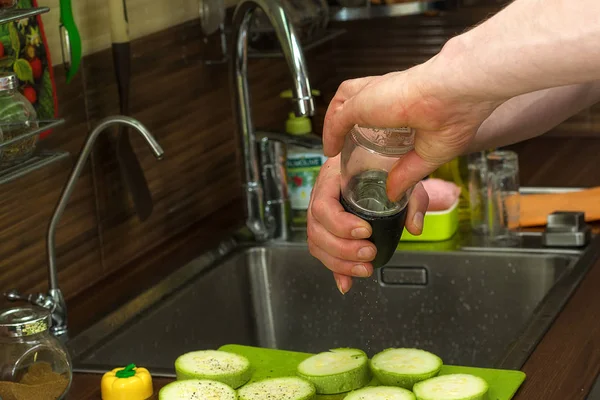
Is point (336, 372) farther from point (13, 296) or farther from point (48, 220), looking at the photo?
point (48, 220)

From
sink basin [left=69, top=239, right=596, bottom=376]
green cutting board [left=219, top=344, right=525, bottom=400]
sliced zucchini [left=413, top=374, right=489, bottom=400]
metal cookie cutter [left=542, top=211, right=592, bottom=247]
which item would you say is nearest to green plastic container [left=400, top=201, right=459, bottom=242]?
sink basin [left=69, top=239, right=596, bottom=376]

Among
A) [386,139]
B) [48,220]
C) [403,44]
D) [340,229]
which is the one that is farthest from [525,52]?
[403,44]

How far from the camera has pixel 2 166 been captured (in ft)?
4.32

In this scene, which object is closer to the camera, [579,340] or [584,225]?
[579,340]

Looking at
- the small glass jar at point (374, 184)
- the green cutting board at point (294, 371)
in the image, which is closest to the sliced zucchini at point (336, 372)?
the green cutting board at point (294, 371)

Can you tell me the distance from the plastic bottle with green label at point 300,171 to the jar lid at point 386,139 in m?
0.83

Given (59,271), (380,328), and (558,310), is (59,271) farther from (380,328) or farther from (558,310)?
(558,310)

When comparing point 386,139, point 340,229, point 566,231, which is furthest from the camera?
point 566,231

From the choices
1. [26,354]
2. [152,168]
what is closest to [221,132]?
[152,168]

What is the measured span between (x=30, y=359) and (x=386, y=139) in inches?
18.7

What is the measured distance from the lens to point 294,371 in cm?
138

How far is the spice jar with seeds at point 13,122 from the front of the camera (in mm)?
1276

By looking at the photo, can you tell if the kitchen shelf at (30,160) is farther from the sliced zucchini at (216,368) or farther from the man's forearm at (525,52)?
the man's forearm at (525,52)

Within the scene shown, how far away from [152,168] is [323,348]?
443 millimetres
